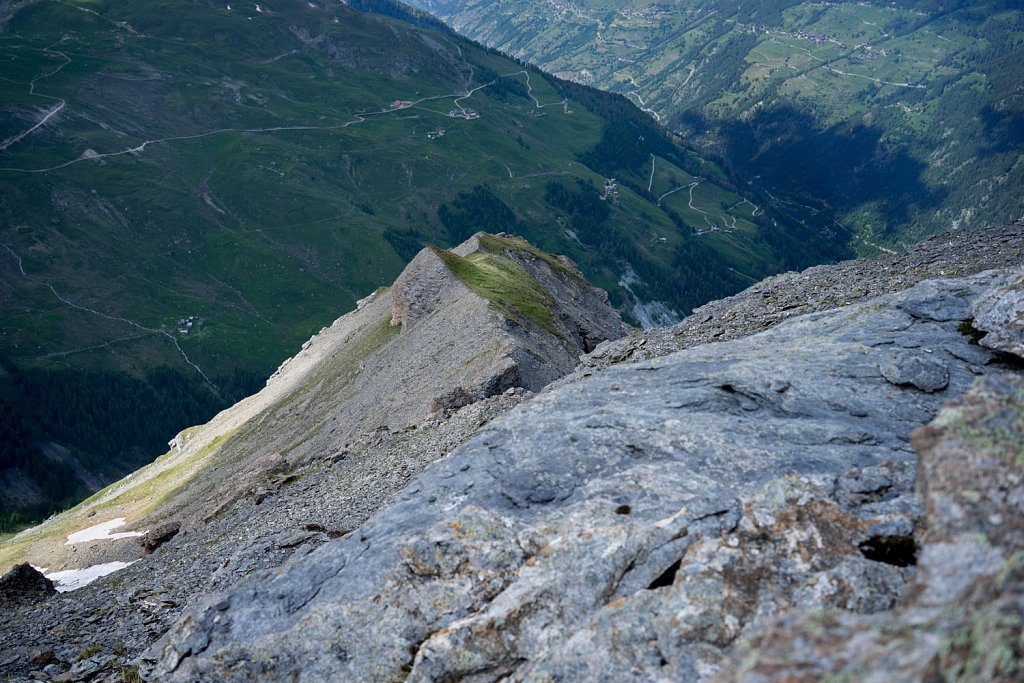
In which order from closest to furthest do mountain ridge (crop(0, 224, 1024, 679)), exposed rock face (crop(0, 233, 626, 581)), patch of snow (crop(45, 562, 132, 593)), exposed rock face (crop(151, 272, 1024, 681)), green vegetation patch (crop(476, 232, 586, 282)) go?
exposed rock face (crop(151, 272, 1024, 681)), mountain ridge (crop(0, 224, 1024, 679)), exposed rock face (crop(0, 233, 626, 581)), patch of snow (crop(45, 562, 132, 593)), green vegetation patch (crop(476, 232, 586, 282))

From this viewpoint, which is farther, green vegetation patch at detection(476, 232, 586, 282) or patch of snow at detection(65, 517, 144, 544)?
Result: green vegetation patch at detection(476, 232, 586, 282)

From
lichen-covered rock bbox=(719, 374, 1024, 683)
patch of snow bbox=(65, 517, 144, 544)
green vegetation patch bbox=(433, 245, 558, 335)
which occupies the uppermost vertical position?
patch of snow bbox=(65, 517, 144, 544)

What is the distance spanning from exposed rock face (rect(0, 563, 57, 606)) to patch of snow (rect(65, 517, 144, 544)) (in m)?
32.2

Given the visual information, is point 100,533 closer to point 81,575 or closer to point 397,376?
point 81,575

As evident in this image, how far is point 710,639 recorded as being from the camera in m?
15.2

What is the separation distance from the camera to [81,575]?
71.9 m

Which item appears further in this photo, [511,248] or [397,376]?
[511,248]

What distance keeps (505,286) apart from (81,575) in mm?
61271

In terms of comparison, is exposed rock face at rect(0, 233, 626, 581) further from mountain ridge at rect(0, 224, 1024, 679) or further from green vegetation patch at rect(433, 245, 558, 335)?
mountain ridge at rect(0, 224, 1024, 679)

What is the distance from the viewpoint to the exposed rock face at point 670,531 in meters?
15.1

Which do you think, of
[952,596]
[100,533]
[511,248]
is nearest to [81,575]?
[100,533]

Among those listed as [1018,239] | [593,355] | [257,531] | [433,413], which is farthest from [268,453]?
[1018,239]

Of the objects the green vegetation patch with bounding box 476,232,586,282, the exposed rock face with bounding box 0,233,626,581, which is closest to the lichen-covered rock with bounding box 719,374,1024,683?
the exposed rock face with bounding box 0,233,626,581

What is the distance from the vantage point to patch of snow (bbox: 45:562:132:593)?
68.4 meters
